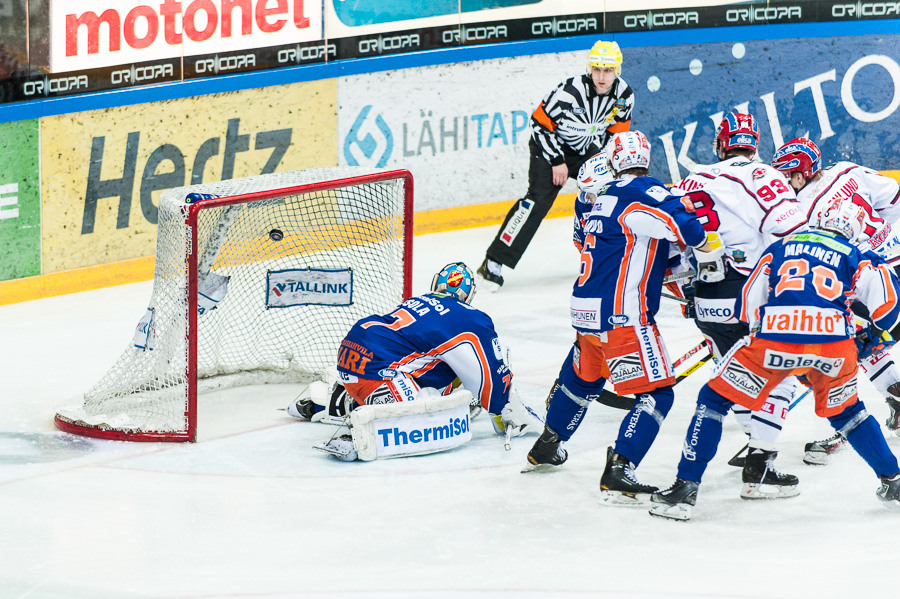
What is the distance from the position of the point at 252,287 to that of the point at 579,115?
2.66 m

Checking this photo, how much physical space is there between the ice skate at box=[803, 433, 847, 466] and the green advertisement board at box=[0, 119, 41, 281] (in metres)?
4.65

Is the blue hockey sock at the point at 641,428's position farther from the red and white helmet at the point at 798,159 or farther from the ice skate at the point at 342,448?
the red and white helmet at the point at 798,159

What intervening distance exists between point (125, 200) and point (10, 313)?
1.01 meters

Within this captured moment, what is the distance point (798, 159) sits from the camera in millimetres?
6152

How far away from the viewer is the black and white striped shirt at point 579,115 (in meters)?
8.70

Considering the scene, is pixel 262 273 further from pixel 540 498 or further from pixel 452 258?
pixel 452 258

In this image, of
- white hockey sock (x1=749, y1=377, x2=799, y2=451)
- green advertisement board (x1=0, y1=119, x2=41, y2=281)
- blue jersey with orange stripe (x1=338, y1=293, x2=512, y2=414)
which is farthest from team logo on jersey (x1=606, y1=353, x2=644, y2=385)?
green advertisement board (x1=0, y1=119, x2=41, y2=281)

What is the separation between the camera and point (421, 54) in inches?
397

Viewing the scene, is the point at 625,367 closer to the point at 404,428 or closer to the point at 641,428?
the point at 641,428

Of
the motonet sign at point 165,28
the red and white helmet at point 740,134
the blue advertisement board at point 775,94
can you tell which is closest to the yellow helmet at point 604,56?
the motonet sign at point 165,28

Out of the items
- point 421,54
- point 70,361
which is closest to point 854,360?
point 70,361

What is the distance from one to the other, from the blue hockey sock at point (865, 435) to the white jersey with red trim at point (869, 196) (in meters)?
1.27

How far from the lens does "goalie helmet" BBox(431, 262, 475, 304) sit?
6055mm

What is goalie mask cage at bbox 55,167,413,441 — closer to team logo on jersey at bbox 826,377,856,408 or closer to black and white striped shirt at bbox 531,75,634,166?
black and white striped shirt at bbox 531,75,634,166
